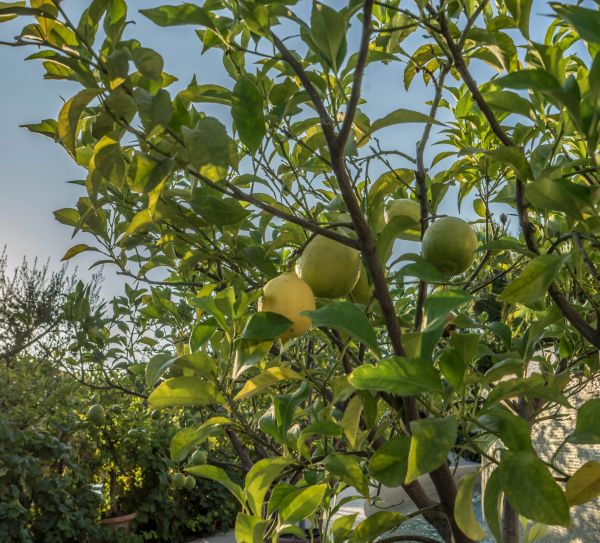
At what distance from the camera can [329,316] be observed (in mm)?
526

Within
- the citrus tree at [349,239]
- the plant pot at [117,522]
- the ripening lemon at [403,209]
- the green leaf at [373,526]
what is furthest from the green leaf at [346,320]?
the plant pot at [117,522]

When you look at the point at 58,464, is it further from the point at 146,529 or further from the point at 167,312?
the point at 167,312

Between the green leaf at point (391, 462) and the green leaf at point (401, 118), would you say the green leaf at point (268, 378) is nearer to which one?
the green leaf at point (391, 462)

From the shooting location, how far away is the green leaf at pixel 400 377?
48cm

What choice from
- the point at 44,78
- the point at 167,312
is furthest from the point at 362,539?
the point at 167,312

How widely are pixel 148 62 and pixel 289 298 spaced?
0.30 metres

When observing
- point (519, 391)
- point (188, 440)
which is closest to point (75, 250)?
point (188, 440)

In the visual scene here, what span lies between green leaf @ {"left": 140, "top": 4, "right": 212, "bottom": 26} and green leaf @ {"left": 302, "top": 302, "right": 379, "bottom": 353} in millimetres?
442

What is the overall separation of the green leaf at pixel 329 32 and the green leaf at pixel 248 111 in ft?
0.30

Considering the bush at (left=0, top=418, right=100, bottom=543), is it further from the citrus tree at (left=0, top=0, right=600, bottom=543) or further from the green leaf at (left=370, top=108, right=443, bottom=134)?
the green leaf at (left=370, top=108, right=443, bottom=134)

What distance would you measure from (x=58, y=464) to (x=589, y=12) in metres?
4.25

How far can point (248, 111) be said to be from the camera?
25.9 inches

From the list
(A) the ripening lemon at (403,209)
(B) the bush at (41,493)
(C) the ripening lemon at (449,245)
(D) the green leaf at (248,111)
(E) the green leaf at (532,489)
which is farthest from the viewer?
(B) the bush at (41,493)

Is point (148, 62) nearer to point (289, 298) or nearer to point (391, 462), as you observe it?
point (289, 298)
